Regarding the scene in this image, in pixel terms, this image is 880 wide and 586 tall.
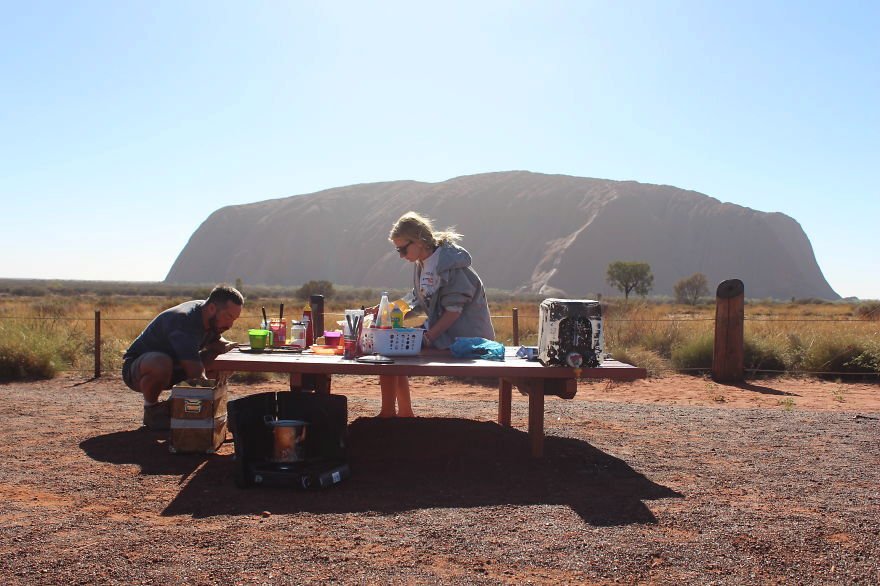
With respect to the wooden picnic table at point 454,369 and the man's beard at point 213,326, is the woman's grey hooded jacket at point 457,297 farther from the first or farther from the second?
the man's beard at point 213,326

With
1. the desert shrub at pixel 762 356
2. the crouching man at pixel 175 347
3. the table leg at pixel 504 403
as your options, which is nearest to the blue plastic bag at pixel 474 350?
the table leg at pixel 504 403

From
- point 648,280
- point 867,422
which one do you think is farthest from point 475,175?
point 867,422

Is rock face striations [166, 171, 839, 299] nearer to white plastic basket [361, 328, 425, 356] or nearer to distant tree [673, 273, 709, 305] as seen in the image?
distant tree [673, 273, 709, 305]

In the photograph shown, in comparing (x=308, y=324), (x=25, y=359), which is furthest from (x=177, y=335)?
(x=25, y=359)

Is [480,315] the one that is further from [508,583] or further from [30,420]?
[30,420]

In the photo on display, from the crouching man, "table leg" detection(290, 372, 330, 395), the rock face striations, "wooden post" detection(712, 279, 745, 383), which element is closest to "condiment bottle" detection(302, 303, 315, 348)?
"table leg" detection(290, 372, 330, 395)

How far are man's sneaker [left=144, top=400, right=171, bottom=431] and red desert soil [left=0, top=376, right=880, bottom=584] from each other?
7 centimetres

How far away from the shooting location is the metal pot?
4453 millimetres

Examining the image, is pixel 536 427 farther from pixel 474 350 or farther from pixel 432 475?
pixel 432 475

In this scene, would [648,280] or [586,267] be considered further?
[586,267]

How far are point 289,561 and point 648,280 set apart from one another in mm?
52930

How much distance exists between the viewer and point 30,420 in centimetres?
632

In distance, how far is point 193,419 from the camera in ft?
16.6

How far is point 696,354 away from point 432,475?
7.68 meters
